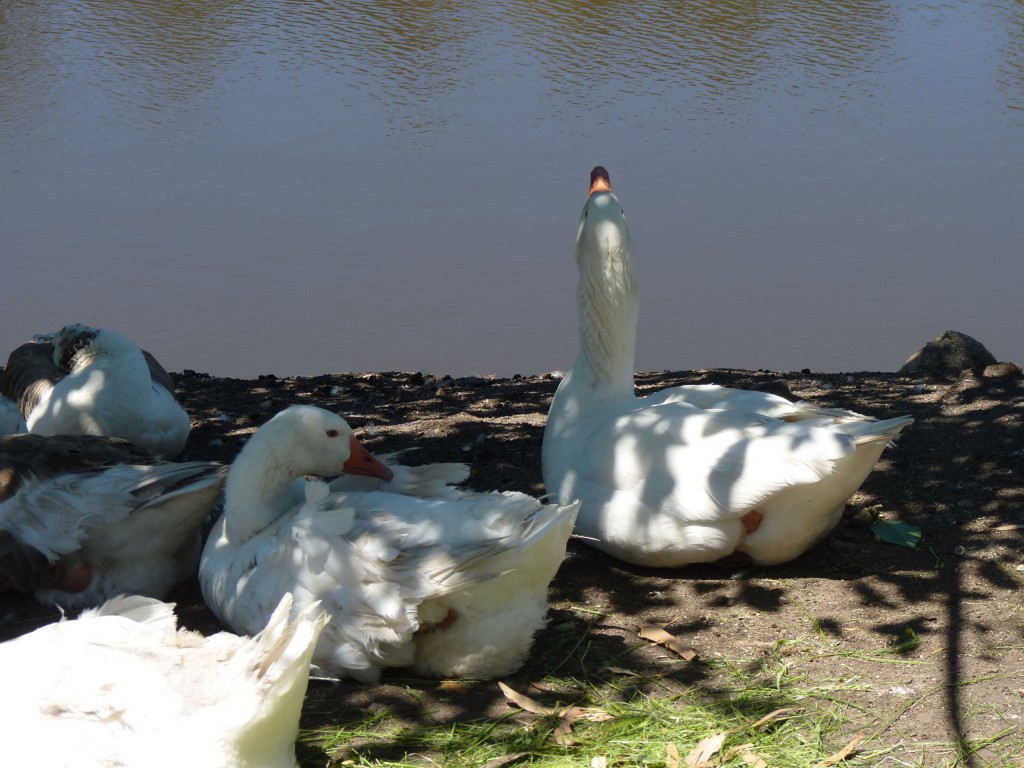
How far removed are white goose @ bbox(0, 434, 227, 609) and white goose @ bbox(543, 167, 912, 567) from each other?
1.65m

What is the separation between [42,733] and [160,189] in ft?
32.8

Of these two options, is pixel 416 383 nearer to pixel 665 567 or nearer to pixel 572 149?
pixel 665 567

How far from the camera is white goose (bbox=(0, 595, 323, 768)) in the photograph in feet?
9.48

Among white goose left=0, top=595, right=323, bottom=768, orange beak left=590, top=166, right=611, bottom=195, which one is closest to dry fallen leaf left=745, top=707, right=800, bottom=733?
white goose left=0, top=595, right=323, bottom=768

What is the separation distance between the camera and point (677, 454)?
4410 millimetres

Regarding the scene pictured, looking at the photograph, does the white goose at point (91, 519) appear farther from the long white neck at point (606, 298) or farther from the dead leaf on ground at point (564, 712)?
the long white neck at point (606, 298)

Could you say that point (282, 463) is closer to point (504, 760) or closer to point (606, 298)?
point (504, 760)

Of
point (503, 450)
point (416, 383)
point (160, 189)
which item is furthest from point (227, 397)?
point (160, 189)

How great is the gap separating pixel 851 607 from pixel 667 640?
0.84 meters

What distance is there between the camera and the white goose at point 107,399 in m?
5.72

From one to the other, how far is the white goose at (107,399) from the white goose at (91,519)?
3.35 feet

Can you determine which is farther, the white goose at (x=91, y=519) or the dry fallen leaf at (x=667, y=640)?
the white goose at (x=91, y=519)

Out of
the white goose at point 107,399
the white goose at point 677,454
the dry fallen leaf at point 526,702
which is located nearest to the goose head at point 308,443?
the white goose at point 677,454

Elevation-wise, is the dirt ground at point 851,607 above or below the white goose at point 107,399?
below
